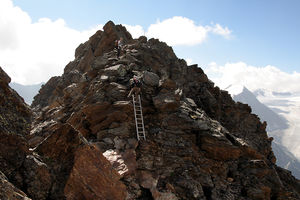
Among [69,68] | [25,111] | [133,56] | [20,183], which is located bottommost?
[20,183]

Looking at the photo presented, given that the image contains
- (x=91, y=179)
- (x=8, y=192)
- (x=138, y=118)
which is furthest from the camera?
Result: (x=138, y=118)

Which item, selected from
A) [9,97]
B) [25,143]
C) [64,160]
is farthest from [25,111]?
[64,160]

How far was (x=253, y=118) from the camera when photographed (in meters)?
35.8

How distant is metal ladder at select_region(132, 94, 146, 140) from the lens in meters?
17.5

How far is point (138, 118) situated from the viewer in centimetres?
1839

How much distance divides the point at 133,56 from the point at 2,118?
20.6 m

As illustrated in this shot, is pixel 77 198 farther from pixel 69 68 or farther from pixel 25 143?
pixel 69 68

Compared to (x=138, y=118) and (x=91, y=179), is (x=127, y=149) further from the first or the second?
(x=91, y=179)

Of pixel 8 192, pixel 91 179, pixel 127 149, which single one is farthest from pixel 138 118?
pixel 8 192

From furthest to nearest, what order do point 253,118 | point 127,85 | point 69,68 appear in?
point 69,68, point 253,118, point 127,85

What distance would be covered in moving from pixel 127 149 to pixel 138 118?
299 cm

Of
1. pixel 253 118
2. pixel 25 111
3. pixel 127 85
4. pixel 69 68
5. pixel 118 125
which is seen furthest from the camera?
pixel 69 68

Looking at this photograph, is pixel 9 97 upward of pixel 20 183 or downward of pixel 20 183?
upward

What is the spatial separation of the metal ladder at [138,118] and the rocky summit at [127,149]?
0.40 m
